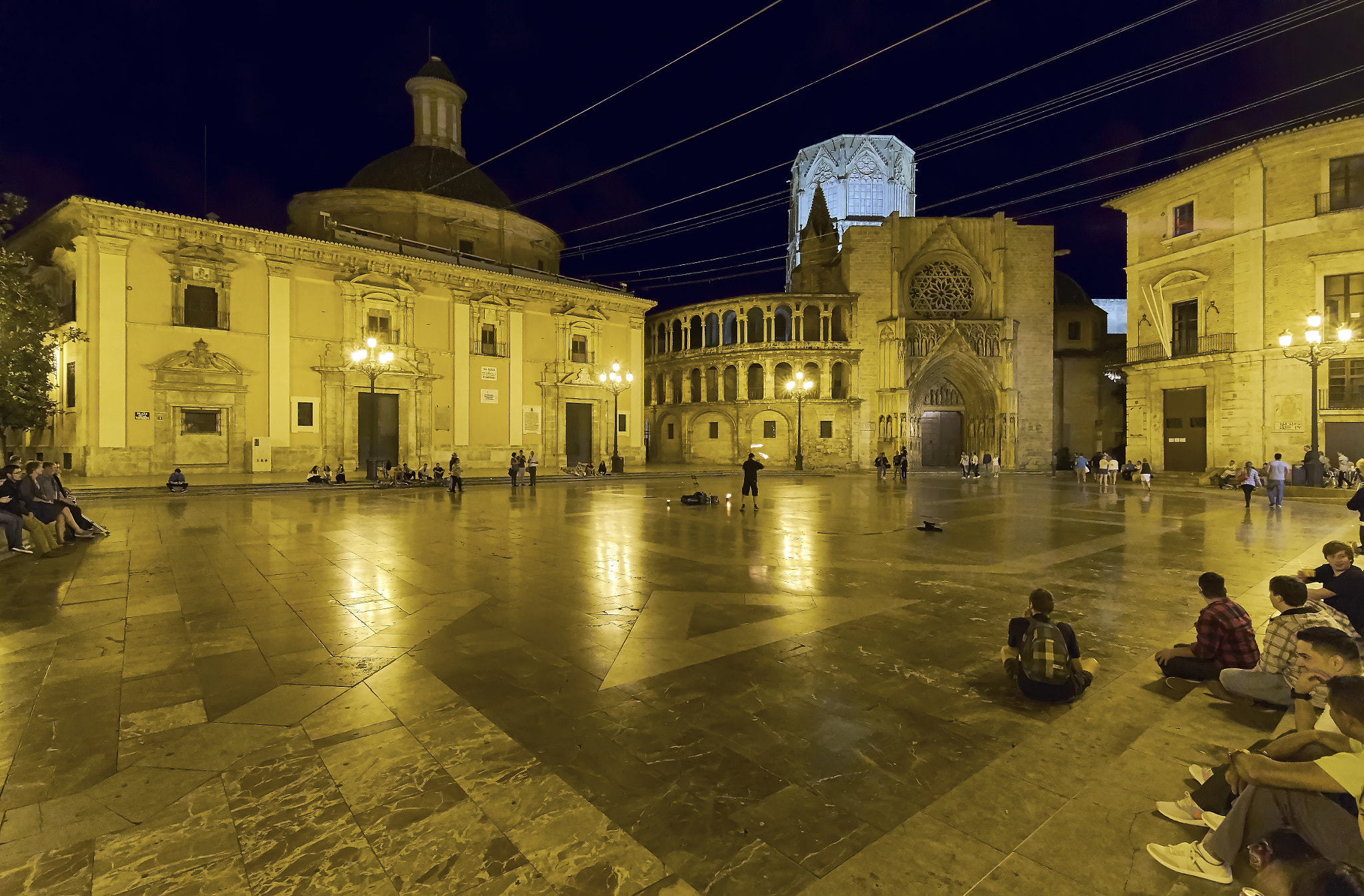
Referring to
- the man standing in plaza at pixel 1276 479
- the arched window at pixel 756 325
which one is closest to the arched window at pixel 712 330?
the arched window at pixel 756 325

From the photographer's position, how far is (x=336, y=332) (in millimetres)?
25703

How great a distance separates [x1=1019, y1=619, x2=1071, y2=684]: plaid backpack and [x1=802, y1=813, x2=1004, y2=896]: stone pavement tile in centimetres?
170

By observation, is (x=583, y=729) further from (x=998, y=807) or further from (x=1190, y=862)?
(x=1190, y=862)

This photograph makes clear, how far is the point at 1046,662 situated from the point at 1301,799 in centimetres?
162

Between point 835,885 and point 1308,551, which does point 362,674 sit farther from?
point 1308,551

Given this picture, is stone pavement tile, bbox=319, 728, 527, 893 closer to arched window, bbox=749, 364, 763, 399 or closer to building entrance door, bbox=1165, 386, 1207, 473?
building entrance door, bbox=1165, 386, 1207, 473

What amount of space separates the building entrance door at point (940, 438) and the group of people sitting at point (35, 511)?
39.4 m

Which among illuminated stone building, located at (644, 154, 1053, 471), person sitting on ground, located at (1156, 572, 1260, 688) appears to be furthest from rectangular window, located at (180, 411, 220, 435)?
person sitting on ground, located at (1156, 572, 1260, 688)

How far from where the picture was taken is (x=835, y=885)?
2281 millimetres

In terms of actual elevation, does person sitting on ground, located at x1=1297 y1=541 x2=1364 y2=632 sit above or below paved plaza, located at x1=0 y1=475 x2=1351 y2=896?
above

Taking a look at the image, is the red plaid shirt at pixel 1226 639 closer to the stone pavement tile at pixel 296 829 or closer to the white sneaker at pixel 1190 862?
the white sneaker at pixel 1190 862

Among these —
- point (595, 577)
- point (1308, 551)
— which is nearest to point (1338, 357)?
point (1308, 551)

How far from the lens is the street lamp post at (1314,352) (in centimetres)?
1665

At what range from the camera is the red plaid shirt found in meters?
4.11
